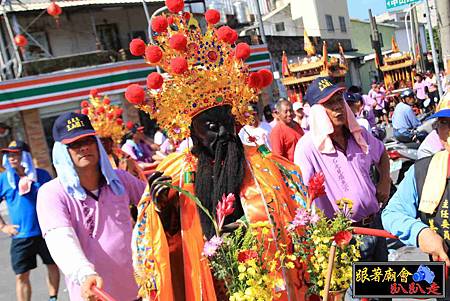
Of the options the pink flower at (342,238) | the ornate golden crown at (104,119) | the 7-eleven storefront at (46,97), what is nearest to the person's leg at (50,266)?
the ornate golden crown at (104,119)

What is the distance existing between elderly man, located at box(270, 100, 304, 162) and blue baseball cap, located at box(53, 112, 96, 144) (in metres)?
3.34

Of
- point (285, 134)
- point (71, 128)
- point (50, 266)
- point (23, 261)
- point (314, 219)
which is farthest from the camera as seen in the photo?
point (285, 134)

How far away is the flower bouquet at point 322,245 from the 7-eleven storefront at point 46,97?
17.4 metres

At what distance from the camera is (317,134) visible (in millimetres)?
4145

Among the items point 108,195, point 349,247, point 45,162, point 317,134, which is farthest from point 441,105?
point 45,162

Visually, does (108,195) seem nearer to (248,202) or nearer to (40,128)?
(248,202)

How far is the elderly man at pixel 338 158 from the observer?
4062mm

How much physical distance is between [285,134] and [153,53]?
149 inches

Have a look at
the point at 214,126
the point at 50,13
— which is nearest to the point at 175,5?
the point at 214,126

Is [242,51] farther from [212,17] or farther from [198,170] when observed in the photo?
[198,170]

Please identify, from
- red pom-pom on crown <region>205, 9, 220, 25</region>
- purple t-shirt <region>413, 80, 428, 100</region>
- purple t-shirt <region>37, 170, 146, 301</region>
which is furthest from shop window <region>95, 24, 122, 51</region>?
red pom-pom on crown <region>205, 9, 220, 25</region>

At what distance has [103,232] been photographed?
3.60m

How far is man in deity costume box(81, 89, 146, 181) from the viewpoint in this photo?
6750 millimetres

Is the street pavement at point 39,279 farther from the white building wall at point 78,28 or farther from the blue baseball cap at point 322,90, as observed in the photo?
the white building wall at point 78,28
